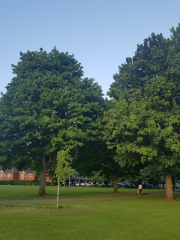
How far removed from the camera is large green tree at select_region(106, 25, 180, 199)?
2372 centimetres

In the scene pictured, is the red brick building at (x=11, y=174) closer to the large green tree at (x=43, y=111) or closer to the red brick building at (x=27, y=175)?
the red brick building at (x=27, y=175)

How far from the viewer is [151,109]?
1040 inches

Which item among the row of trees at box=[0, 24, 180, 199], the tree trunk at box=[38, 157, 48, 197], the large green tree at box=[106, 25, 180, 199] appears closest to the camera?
the large green tree at box=[106, 25, 180, 199]

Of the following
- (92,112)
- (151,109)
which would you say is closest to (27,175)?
(92,112)

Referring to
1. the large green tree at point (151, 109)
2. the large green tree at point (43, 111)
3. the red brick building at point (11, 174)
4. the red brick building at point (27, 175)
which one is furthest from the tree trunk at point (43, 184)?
the red brick building at point (11, 174)

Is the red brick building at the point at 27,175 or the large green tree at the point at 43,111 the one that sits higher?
the large green tree at the point at 43,111

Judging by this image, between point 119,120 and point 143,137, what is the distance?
109 inches

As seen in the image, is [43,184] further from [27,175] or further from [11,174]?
[11,174]

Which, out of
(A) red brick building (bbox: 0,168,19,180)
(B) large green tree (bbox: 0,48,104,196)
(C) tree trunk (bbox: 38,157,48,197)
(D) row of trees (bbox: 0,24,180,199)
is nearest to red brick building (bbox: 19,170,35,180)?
(A) red brick building (bbox: 0,168,19,180)

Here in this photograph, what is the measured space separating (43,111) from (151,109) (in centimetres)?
1075

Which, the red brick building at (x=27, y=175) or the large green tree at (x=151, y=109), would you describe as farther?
the red brick building at (x=27, y=175)

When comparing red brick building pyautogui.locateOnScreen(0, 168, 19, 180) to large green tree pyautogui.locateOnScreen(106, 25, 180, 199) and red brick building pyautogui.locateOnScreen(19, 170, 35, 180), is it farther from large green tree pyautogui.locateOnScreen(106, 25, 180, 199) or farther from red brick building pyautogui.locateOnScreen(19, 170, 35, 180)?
large green tree pyautogui.locateOnScreen(106, 25, 180, 199)

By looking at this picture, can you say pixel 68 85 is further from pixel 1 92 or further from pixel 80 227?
pixel 80 227

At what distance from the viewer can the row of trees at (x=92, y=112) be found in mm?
24906
